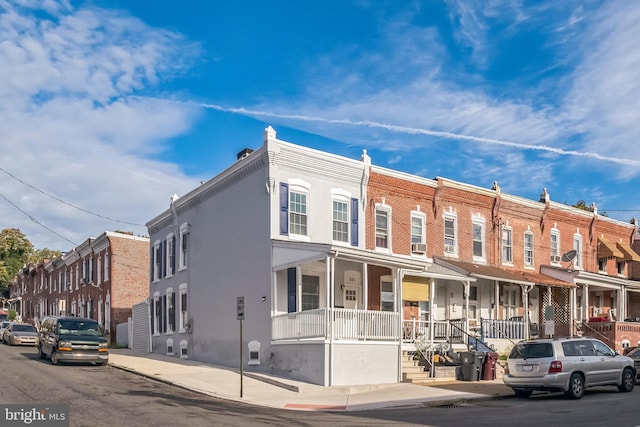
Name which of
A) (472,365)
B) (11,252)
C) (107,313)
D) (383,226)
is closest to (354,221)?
(383,226)

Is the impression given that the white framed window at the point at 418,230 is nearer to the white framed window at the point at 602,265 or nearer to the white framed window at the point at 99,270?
the white framed window at the point at 602,265

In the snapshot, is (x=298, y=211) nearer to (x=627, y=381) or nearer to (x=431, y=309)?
(x=431, y=309)

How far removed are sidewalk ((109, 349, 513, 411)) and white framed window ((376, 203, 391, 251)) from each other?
6.84 meters

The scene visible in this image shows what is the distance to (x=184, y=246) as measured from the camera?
32094 millimetres

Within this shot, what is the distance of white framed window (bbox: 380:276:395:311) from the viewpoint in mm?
26922

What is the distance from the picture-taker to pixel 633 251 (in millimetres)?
40656

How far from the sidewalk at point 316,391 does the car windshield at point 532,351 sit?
1.39m

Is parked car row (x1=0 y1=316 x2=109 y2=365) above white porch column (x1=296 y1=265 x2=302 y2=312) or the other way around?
the other way around

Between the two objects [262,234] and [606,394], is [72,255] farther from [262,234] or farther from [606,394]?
[606,394]

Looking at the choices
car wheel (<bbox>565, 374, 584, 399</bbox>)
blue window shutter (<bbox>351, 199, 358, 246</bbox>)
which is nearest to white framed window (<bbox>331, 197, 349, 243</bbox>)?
blue window shutter (<bbox>351, 199, 358, 246</bbox>)

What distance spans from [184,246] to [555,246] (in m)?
18.8

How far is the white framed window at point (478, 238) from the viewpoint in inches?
1241

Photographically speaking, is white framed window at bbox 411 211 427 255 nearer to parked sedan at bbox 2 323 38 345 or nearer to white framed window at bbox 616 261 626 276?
white framed window at bbox 616 261 626 276

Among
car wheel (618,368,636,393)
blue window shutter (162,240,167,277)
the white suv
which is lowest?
car wheel (618,368,636,393)
